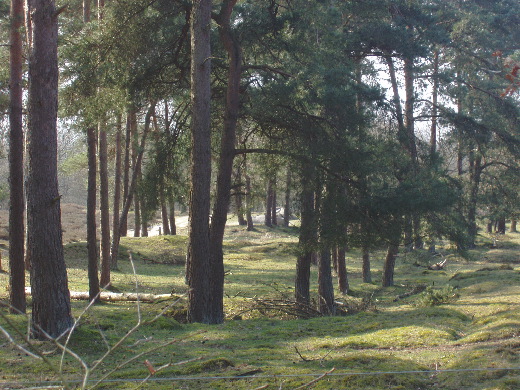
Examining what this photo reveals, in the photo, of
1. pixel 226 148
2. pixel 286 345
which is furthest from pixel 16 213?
pixel 286 345

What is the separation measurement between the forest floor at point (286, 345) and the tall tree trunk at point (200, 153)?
726 millimetres

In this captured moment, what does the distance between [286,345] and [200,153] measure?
4.49 meters

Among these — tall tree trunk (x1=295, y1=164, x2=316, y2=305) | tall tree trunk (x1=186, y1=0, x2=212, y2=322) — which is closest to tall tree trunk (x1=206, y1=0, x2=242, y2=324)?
tall tree trunk (x1=186, y1=0, x2=212, y2=322)

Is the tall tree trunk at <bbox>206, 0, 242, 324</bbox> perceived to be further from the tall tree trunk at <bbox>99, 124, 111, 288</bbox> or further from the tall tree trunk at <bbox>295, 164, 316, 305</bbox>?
the tall tree trunk at <bbox>99, 124, 111, 288</bbox>

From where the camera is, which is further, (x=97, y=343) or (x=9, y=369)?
(x=97, y=343)

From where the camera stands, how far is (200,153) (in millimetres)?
11547

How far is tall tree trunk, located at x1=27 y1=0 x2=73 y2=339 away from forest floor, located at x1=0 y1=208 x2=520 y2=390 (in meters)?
0.51

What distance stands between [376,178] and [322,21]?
4.17 metres

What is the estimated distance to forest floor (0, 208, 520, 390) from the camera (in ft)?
18.3

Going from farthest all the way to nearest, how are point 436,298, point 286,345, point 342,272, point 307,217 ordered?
point 342,272 → point 436,298 → point 307,217 → point 286,345

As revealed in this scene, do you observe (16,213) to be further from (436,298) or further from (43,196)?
(436,298)

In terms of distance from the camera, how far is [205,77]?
38.1 feet

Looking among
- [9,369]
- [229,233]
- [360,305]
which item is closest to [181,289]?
[360,305]

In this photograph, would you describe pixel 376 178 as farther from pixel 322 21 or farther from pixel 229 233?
pixel 229 233
